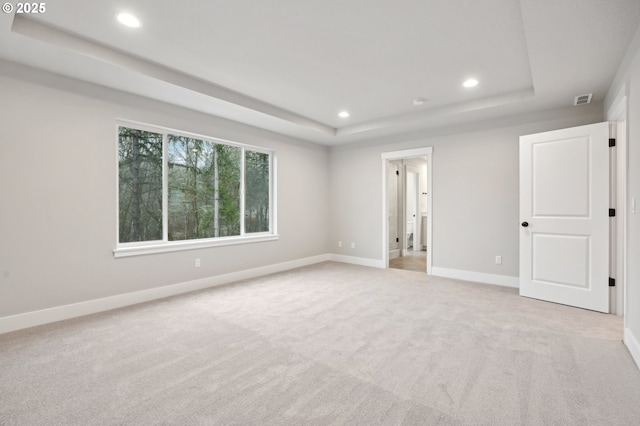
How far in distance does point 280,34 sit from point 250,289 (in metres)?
3.17

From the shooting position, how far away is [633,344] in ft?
7.78

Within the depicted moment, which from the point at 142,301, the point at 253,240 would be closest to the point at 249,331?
the point at 142,301

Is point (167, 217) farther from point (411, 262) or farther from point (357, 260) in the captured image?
point (411, 262)

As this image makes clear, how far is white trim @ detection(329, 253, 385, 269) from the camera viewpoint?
19.6ft

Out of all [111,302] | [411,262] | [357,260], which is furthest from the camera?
[411,262]

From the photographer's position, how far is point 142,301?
3.75 m

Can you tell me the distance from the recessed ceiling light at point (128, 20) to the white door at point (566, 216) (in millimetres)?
4439

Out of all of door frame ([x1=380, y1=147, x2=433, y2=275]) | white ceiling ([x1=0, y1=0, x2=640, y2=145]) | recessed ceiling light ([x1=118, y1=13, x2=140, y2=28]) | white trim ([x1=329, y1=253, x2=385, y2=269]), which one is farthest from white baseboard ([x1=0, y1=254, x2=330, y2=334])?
A: recessed ceiling light ([x1=118, y1=13, x2=140, y2=28])

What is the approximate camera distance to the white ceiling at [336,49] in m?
2.29

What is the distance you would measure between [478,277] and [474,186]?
1.42 meters

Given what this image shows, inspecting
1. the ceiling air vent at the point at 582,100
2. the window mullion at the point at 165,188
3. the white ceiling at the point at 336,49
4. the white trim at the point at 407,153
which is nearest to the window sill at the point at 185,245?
the window mullion at the point at 165,188

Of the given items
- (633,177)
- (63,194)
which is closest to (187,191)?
(63,194)

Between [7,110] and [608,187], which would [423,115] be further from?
[7,110]

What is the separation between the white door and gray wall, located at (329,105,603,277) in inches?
19.8
